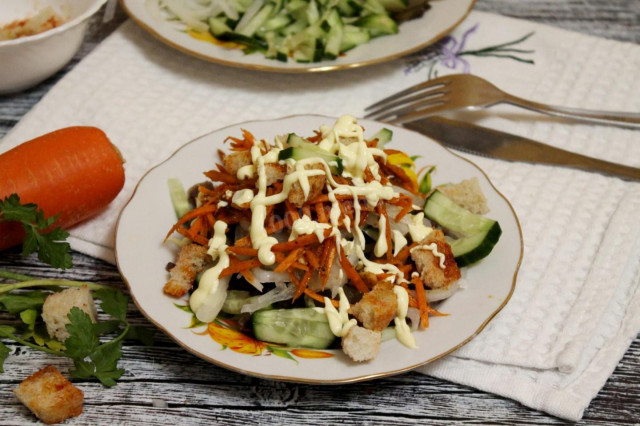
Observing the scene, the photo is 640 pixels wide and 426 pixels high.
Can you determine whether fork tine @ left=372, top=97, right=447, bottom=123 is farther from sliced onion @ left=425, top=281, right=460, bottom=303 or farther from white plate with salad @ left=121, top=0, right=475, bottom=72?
sliced onion @ left=425, top=281, right=460, bottom=303

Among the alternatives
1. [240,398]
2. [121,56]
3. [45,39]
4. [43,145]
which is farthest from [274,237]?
[121,56]

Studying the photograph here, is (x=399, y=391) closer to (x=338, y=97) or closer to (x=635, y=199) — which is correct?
(x=635, y=199)

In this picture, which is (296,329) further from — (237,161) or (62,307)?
(62,307)

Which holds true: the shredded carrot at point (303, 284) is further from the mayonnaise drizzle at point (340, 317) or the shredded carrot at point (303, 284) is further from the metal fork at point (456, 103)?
the metal fork at point (456, 103)

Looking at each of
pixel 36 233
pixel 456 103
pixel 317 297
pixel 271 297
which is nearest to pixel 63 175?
pixel 36 233

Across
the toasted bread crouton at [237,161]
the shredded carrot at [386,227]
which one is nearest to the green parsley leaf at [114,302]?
the toasted bread crouton at [237,161]

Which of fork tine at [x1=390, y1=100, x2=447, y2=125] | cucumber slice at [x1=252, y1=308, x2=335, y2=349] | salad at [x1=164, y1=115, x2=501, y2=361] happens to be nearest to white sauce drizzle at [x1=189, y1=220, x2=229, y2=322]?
salad at [x1=164, y1=115, x2=501, y2=361]
